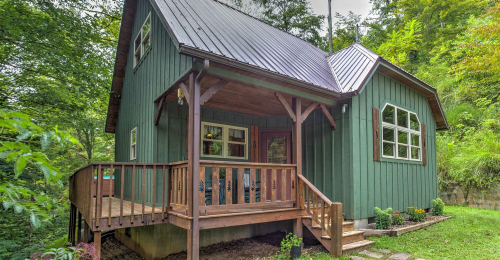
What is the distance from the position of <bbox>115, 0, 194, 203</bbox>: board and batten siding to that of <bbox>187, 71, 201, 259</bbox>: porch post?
1.53 ft

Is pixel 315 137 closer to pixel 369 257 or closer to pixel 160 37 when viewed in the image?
pixel 369 257

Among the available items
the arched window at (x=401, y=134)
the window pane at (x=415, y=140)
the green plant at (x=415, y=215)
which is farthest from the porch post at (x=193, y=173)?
the window pane at (x=415, y=140)

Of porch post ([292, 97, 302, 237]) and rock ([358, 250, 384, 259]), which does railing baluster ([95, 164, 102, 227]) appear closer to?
porch post ([292, 97, 302, 237])

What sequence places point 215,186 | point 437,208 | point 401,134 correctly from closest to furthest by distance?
point 215,186
point 401,134
point 437,208

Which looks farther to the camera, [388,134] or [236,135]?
[388,134]

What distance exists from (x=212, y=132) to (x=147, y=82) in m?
1.90

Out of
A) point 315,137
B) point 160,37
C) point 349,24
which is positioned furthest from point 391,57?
point 160,37

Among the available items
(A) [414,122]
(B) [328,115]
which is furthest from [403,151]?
(B) [328,115]

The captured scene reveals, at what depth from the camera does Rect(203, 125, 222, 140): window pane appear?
22.3 ft

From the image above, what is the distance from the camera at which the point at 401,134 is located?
8141 mm

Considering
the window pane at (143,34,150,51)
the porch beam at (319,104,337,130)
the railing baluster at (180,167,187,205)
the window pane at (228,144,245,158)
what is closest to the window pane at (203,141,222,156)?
the window pane at (228,144,245,158)

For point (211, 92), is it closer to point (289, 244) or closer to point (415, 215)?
point (289, 244)

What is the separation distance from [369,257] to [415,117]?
5381mm

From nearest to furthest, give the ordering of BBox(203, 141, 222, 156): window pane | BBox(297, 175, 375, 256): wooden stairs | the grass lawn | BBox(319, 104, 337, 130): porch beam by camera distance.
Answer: BBox(297, 175, 375, 256): wooden stairs < the grass lawn < BBox(319, 104, 337, 130): porch beam < BBox(203, 141, 222, 156): window pane
